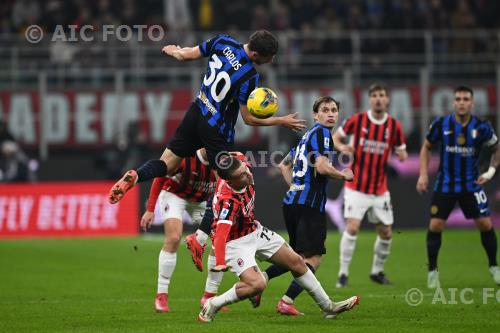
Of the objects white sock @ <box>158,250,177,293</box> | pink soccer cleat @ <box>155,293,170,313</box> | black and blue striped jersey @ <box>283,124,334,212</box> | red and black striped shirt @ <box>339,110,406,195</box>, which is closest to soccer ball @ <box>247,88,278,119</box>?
black and blue striped jersey @ <box>283,124,334,212</box>

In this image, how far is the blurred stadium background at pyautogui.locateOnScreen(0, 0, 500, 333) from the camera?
19.9 meters

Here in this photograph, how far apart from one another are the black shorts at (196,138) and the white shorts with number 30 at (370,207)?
349 centimetres

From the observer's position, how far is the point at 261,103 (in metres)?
9.97

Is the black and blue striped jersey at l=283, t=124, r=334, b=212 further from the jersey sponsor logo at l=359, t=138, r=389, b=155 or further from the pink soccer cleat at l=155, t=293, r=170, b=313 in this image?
the jersey sponsor logo at l=359, t=138, r=389, b=155

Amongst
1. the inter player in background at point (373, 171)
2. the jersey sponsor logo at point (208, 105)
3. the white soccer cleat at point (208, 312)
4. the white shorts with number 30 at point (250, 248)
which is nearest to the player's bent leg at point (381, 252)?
the inter player in background at point (373, 171)

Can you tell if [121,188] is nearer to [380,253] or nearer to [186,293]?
[186,293]

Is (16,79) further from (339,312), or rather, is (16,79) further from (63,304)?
(339,312)

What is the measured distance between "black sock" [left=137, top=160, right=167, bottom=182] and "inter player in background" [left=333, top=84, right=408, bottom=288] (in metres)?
3.56

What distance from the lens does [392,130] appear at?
13.6 metres

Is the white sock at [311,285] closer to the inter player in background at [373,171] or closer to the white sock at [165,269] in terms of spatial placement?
the white sock at [165,269]

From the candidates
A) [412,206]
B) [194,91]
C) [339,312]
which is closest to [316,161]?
[339,312]

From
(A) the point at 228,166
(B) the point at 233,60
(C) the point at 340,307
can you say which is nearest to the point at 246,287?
(C) the point at 340,307

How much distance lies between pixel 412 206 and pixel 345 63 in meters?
4.99

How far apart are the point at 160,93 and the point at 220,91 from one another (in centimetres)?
1508
